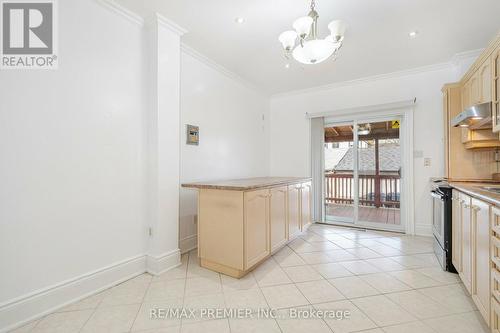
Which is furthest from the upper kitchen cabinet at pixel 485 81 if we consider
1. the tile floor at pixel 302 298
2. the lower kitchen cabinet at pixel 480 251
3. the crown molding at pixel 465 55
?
the tile floor at pixel 302 298

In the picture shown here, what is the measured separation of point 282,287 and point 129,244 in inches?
62.3

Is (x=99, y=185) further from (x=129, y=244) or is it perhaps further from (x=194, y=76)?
(x=194, y=76)

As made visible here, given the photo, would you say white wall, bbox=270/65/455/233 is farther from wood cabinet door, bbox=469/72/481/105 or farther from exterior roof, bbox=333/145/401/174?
wood cabinet door, bbox=469/72/481/105

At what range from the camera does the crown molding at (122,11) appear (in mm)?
2059

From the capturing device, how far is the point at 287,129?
15.6 feet

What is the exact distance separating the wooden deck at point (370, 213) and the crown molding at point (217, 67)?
3.08 meters

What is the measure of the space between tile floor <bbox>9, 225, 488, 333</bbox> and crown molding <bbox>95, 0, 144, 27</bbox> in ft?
8.65

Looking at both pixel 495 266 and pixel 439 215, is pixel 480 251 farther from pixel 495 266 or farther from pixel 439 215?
pixel 439 215

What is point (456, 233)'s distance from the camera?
2.16 metres

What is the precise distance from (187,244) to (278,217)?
50.0 inches

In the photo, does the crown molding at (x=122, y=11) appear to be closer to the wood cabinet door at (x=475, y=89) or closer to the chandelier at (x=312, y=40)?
the chandelier at (x=312, y=40)

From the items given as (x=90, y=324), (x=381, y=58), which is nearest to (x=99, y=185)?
(x=90, y=324)

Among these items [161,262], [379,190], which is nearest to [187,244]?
[161,262]

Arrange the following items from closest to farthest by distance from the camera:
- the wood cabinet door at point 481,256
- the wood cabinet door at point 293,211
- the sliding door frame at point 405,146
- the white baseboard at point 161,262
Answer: the wood cabinet door at point 481,256
the white baseboard at point 161,262
the wood cabinet door at point 293,211
the sliding door frame at point 405,146
